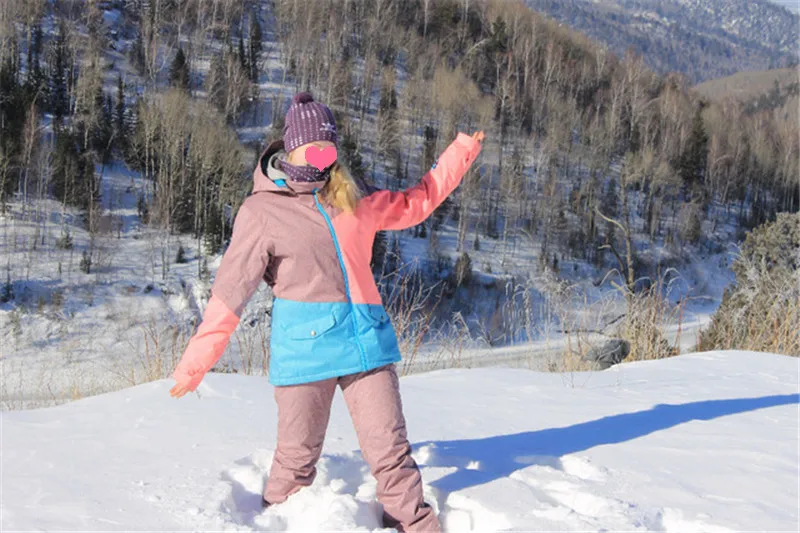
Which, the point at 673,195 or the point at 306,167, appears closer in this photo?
the point at 306,167

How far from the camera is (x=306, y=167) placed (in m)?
2.09

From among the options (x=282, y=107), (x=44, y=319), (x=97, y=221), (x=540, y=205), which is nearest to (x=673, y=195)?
(x=540, y=205)

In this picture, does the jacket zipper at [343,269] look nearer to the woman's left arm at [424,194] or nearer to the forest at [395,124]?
the woman's left arm at [424,194]

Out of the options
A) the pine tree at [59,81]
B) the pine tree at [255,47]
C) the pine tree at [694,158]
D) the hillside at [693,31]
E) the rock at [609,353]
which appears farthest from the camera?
the hillside at [693,31]

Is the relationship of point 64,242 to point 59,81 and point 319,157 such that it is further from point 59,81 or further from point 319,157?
point 319,157

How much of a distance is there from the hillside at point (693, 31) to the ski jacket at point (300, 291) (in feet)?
228

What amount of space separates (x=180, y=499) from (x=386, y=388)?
64 cm

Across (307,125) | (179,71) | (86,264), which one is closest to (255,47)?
(179,71)

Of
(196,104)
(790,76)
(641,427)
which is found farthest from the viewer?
(790,76)

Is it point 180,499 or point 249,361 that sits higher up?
point 180,499

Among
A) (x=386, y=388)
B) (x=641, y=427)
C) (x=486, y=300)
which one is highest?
(x=386, y=388)

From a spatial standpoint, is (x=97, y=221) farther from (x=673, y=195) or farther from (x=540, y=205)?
(x=673, y=195)

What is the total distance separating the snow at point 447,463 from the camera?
1948 millimetres

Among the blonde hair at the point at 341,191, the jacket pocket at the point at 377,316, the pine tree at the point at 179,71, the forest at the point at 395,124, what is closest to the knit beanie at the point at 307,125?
the blonde hair at the point at 341,191
